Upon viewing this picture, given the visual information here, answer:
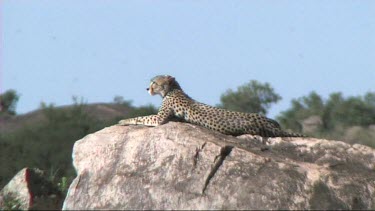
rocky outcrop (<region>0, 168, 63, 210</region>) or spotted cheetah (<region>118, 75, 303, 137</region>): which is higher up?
spotted cheetah (<region>118, 75, 303, 137</region>)

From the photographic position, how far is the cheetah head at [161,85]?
39.2 feet

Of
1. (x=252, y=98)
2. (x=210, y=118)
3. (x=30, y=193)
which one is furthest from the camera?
(x=252, y=98)

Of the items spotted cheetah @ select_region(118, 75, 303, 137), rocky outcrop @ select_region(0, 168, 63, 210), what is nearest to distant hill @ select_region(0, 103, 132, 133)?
spotted cheetah @ select_region(118, 75, 303, 137)

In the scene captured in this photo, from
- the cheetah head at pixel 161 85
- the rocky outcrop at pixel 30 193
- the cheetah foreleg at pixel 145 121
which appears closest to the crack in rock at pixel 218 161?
the cheetah foreleg at pixel 145 121

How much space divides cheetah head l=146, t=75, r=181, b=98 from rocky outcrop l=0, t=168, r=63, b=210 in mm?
1747

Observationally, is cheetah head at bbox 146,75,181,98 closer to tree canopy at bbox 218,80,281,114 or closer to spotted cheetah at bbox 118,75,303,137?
spotted cheetah at bbox 118,75,303,137

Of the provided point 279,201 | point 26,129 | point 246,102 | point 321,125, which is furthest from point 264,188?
point 246,102

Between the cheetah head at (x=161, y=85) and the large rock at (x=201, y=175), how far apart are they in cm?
200

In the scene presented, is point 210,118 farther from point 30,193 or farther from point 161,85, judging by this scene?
point 30,193

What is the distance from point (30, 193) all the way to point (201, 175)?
7.55 ft

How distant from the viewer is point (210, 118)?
35.9 ft

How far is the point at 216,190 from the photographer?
9.03m

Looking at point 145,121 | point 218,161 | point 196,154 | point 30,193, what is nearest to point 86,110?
point 145,121

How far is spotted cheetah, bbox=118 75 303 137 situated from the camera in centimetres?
1073
